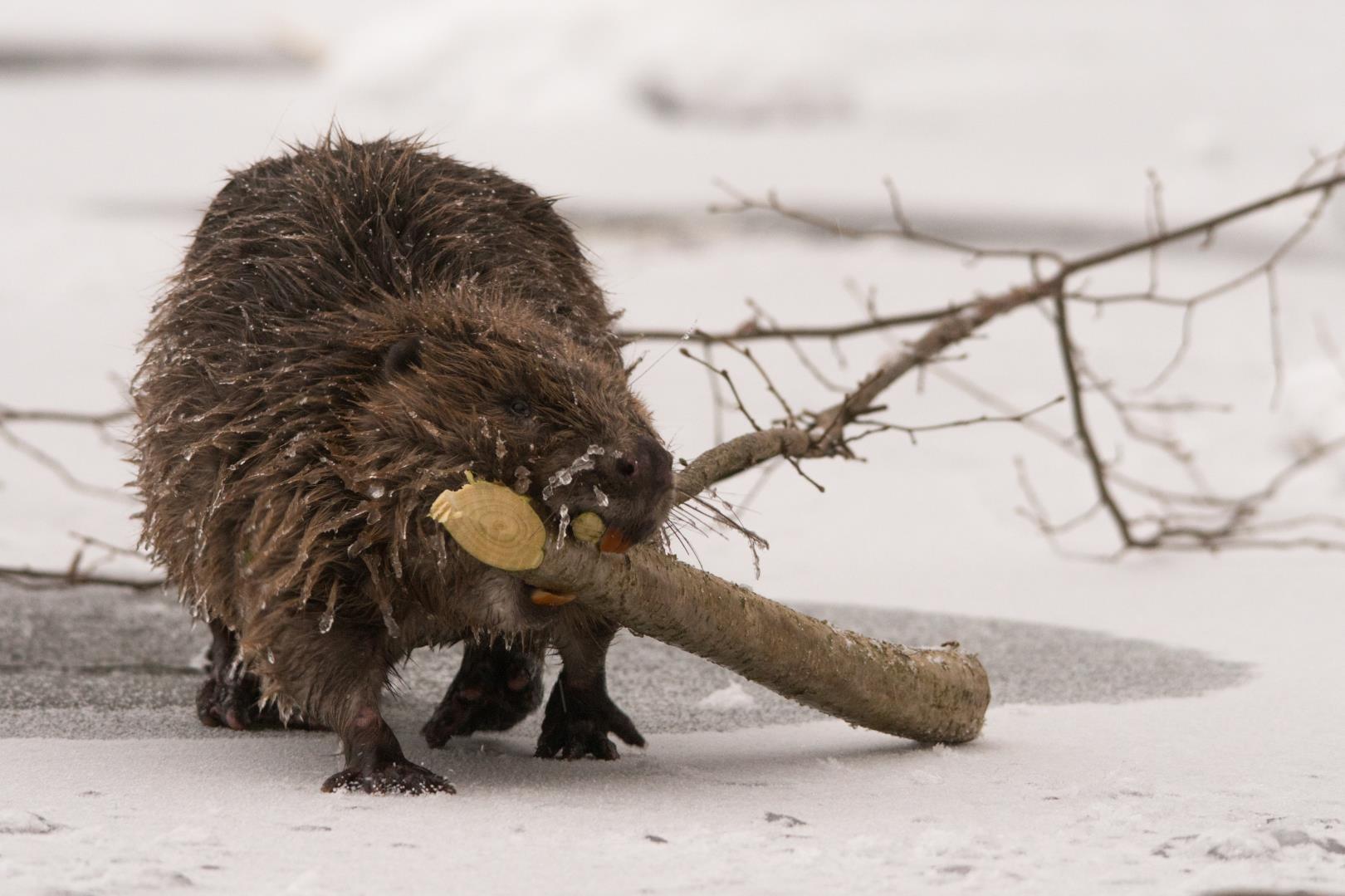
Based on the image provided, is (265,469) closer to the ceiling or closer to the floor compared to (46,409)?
closer to the floor

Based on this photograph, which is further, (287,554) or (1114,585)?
(1114,585)

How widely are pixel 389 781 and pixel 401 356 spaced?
0.71 m

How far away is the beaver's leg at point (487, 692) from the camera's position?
3.27m

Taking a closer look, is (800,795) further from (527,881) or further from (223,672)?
(223,672)

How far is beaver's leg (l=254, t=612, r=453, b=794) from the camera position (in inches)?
108

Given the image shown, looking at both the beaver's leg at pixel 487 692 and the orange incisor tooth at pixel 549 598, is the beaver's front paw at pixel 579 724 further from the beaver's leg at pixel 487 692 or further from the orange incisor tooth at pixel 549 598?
the orange incisor tooth at pixel 549 598

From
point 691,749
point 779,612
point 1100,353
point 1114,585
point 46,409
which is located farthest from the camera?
point 1100,353

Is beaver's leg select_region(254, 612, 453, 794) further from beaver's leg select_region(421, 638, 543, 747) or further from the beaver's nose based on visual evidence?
the beaver's nose

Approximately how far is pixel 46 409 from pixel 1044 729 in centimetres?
504

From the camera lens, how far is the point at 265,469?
2809 mm

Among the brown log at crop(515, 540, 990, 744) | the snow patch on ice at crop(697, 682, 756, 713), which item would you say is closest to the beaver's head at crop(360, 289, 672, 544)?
the brown log at crop(515, 540, 990, 744)

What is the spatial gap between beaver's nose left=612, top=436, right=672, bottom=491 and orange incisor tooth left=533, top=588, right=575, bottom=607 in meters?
0.25

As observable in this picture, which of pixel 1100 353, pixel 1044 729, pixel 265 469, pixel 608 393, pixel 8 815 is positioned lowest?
pixel 8 815

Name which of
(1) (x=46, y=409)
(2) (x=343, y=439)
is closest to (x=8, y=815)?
(2) (x=343, y=439)
